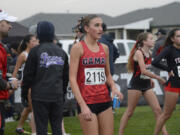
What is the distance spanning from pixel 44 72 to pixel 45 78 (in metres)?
0.08

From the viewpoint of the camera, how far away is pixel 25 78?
220 inches

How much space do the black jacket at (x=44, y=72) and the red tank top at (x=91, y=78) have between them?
691 millimetres

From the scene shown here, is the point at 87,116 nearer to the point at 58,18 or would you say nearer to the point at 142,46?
the point at 142,46

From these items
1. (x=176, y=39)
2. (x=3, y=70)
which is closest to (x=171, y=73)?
(x=176, y=39)

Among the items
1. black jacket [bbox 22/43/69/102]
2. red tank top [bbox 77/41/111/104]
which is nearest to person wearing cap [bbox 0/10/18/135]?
black jacket [bbox 22/43/69/102]

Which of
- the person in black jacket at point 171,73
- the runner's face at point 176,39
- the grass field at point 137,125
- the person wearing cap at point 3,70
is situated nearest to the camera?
the person wearing cap at point 3,70

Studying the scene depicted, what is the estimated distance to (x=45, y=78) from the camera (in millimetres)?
5539

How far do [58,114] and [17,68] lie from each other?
87.0 inches

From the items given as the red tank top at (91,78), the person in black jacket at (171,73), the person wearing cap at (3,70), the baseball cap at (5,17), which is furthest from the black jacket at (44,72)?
the person in black jacket at (171,73)

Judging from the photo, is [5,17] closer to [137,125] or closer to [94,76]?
[94,76]

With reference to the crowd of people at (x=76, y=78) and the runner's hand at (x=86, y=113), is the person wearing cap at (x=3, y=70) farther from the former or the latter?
the runner's hand at (x=86, y=113)

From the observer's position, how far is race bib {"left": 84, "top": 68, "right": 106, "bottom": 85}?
4.92 m

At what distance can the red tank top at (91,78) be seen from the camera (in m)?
4.91

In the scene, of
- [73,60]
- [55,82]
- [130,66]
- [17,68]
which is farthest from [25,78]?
[130,66]
